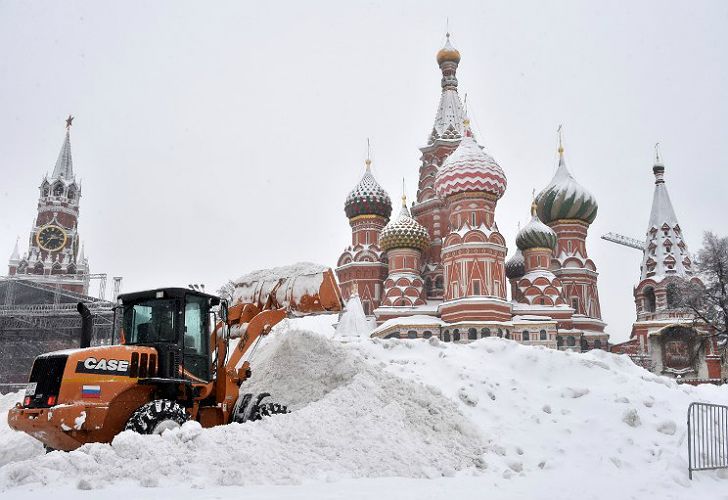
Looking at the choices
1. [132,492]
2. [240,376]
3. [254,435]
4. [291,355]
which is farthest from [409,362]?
[132,492]

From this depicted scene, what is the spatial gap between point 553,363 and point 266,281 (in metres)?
5.89

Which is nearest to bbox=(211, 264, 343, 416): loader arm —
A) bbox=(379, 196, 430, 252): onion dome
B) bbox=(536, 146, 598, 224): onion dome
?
bbox=(379, 196, 430, 252): onion dome

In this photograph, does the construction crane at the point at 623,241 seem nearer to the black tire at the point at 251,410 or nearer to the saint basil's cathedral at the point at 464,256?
the saint basil's cathedral at the point at 464,256

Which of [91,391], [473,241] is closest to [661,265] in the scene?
[473,241]

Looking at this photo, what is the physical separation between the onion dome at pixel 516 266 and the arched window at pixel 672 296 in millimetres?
8695

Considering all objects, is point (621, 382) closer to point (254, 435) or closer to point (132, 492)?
point (254, 435)

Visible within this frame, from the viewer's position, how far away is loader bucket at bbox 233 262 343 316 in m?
9.53

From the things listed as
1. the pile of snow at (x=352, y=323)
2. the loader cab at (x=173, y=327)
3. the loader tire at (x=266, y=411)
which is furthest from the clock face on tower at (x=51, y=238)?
the loader tire at (x=266, y=411)

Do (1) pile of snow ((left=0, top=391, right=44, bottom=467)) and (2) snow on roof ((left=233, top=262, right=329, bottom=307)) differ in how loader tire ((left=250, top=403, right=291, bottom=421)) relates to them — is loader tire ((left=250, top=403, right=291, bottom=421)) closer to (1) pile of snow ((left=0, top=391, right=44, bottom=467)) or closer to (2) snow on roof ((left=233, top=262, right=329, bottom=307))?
(2) snow on roof ((left=233, top=262, right=329, bottom=307))

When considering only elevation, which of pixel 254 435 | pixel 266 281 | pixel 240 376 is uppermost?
pixel 266 281

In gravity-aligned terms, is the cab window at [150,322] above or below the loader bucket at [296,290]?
below

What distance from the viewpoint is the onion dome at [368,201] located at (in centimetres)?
4312

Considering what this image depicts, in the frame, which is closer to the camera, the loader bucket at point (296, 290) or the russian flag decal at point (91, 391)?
the russian flag decal at point (91, 391)

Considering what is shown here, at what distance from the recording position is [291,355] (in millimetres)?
10898
